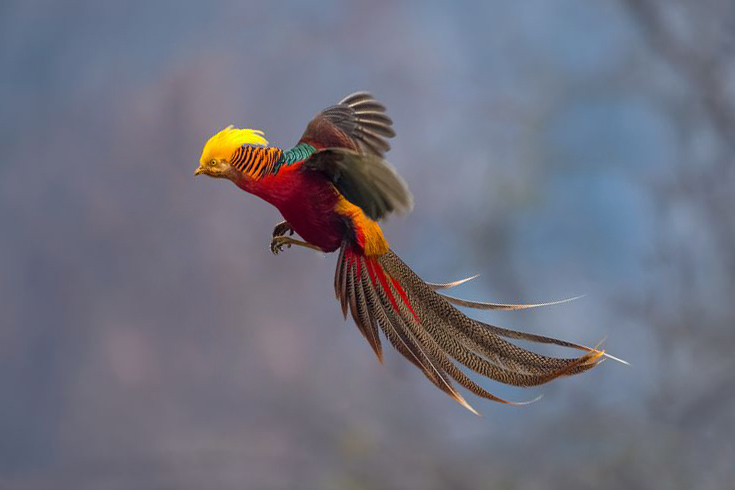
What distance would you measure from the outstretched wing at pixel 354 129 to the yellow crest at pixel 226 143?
0.94ft

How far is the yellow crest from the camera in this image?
367 centimetres

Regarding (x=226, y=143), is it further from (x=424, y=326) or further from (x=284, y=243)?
(x=424, y=326)

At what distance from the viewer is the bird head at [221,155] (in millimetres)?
3670

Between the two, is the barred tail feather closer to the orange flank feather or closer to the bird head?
the orange flank feather

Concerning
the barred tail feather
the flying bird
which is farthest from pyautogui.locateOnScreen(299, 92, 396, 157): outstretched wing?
the barred tail feather

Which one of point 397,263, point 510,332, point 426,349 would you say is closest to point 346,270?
point 397,263

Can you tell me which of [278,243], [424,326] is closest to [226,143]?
[278,243]

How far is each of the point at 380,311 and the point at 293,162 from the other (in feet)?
2.49

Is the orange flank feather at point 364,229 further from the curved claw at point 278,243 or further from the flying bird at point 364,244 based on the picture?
the curved claw at point 278,243

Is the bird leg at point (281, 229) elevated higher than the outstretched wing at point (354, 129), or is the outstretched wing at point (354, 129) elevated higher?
the outstretched wing at point (354, 129)

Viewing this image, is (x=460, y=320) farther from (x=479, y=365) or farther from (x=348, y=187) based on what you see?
(x=348, y=187)

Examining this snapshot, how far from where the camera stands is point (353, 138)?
3.92m

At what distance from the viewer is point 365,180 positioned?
3514 mm

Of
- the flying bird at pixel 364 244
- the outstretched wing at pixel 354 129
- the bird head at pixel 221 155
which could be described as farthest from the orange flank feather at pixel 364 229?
the bird head at pixel 221 155
